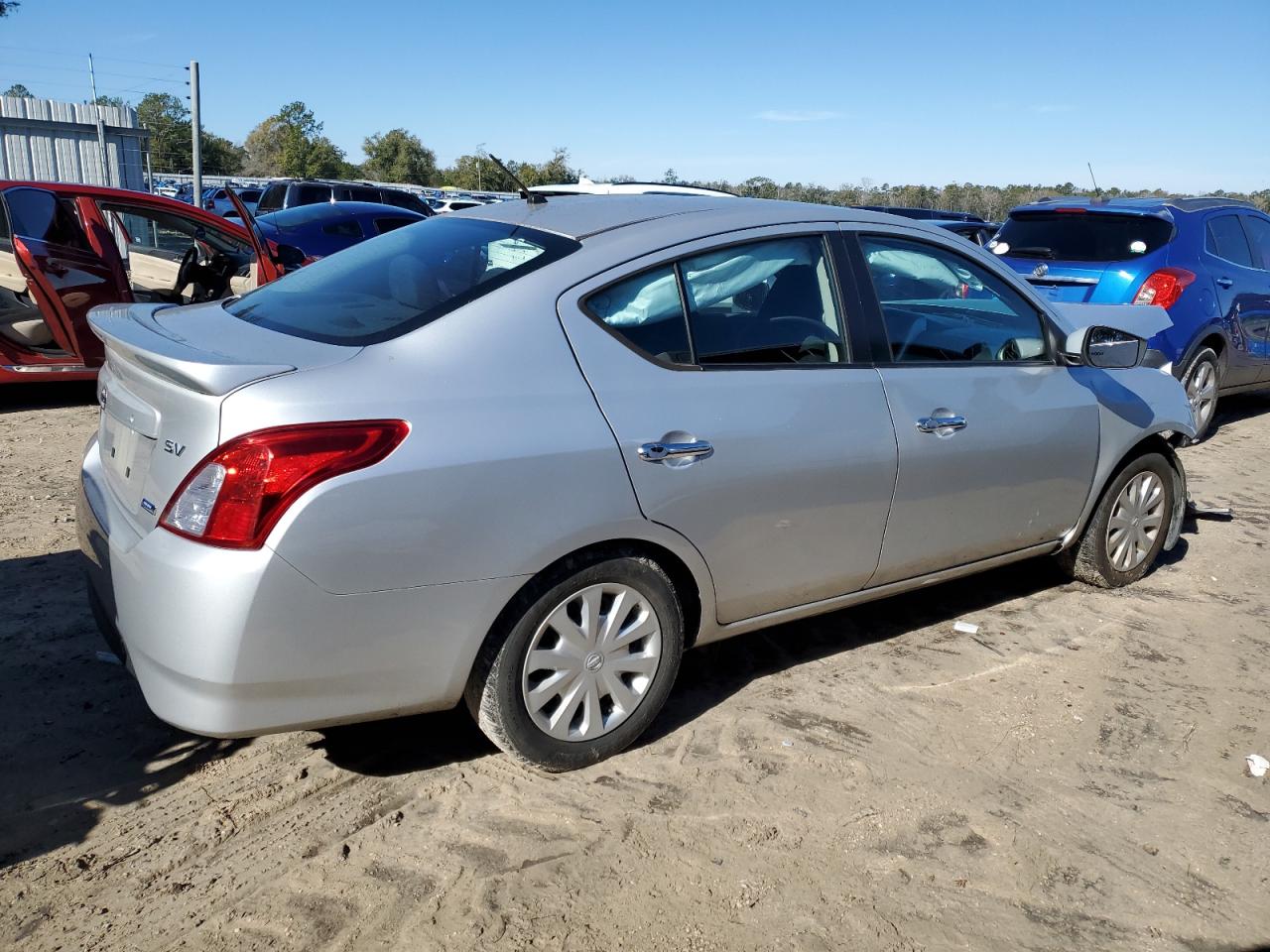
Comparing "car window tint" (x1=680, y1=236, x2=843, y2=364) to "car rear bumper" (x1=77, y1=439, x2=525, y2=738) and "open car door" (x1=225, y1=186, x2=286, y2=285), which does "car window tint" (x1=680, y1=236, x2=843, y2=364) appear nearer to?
"car rear bumper" (x1=77, y1=439, x2=525, y2=738)

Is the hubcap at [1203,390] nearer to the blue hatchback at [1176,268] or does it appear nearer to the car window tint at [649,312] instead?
the blue hatchback at [1176,268]

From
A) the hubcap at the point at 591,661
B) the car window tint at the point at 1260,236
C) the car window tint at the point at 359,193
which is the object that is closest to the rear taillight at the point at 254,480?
the hubcap at the point at 591,661

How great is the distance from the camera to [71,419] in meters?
7.75

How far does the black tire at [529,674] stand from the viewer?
3.08 meters

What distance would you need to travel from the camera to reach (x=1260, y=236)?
933 cm

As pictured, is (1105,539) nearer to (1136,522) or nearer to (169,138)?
(1136,522)

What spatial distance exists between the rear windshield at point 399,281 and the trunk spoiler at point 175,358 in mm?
283

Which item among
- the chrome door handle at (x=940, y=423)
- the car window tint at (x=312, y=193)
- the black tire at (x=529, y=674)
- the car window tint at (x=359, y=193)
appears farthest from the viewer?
the car window tint at (x=359, y=193)

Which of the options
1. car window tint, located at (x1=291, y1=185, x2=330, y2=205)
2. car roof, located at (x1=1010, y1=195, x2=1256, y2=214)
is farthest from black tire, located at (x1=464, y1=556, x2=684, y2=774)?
car window tint, located at (x1=291, y1=185, x2=330, y2=205)

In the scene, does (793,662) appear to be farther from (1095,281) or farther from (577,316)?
(1095,281)

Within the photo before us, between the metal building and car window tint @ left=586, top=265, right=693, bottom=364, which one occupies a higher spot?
the metal building

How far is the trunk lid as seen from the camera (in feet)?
9.04

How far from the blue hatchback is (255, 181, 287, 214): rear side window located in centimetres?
1689

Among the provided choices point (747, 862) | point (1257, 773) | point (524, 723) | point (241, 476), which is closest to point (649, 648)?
point (524, 723)
